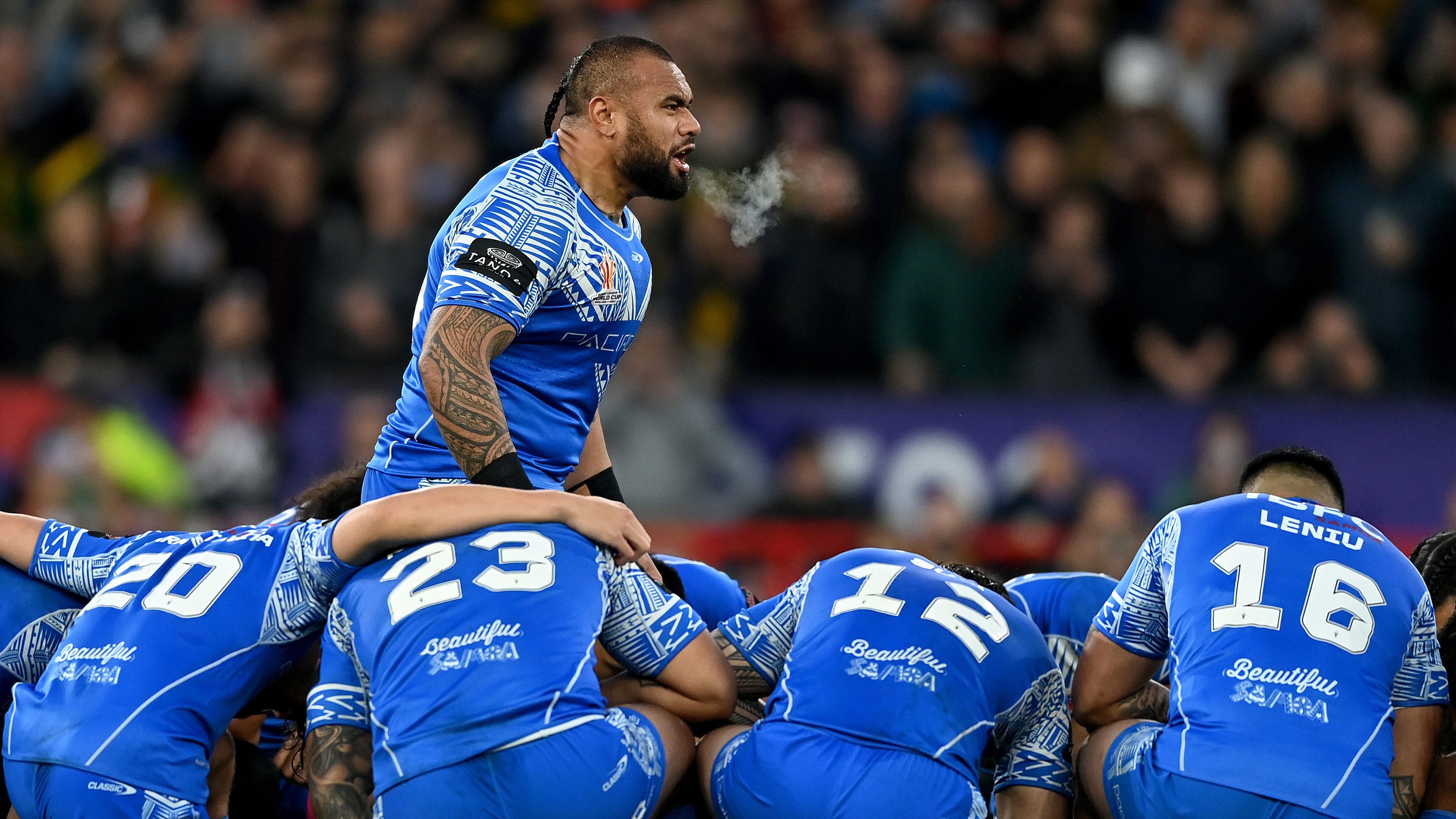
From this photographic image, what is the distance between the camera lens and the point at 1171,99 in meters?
11.2

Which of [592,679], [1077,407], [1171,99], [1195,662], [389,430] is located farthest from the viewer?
[1171,99]

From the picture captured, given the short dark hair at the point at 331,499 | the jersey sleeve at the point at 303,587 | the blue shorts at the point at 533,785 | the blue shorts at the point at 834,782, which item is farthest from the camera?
the short dark hair at the point at 331,499

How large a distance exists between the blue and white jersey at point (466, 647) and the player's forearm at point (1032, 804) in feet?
4.45

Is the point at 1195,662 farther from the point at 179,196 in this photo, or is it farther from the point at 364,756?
the point at 179,196

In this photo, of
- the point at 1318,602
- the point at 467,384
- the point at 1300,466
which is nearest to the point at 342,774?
the point at 467,384

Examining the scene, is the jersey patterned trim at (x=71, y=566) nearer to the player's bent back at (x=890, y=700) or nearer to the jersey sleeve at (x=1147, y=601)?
the player's bent back at (x=890, y=700)

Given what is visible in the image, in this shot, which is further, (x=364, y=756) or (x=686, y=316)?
(x=686, y=316)

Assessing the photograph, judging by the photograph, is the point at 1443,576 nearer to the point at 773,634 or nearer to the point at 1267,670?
the point at 1267,670

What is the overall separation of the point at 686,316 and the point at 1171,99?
374 cm

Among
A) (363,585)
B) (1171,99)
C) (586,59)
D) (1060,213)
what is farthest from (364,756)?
(1171,99)

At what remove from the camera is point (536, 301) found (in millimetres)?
4688

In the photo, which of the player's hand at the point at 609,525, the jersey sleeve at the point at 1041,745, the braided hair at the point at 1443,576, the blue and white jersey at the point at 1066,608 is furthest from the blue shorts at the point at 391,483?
the braided hair at the point at 1443,576

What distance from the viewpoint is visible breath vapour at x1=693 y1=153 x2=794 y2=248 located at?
9.54 meters

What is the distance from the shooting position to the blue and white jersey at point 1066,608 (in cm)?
548
